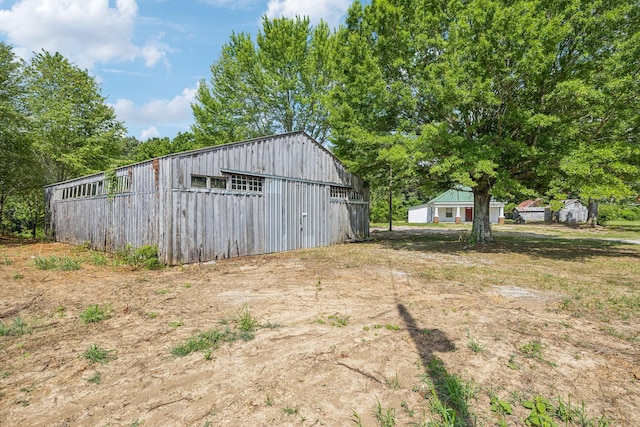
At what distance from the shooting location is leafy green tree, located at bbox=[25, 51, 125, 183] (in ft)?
66.2

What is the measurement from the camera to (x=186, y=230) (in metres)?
9.76

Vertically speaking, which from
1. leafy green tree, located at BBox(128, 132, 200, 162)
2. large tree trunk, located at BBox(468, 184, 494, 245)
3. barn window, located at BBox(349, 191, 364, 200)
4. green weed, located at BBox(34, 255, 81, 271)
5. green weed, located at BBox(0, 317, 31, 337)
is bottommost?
green weed, located at BBox(0, 317, 31, 337)

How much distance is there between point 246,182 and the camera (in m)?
11.6

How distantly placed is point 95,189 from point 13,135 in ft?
22.2

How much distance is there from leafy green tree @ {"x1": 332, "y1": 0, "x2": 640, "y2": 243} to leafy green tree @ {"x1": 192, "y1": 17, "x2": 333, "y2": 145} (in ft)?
37.0

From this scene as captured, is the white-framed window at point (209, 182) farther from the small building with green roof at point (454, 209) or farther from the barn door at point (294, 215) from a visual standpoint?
the small building with green roof at point (454, 209)

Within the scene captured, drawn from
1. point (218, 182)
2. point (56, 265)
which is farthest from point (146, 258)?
point (218, 182)

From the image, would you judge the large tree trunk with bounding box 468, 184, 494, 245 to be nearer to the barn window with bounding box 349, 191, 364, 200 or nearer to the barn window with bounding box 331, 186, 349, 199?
the barn window with bounding box 349, 191, 364, 200

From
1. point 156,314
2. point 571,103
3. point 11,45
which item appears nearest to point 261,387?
point 156,314

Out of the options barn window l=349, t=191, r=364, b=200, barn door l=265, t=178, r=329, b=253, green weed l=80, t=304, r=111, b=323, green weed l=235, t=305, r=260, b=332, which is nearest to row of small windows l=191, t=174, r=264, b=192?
barn door l=265, t=178, r=329, b=253

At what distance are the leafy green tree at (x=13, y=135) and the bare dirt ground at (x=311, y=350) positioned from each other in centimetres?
1190

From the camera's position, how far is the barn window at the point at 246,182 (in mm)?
11180

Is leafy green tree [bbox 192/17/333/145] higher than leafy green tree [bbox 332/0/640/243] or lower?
higher

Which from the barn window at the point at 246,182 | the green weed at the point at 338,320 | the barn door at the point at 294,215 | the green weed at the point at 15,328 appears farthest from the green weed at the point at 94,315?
the barn door at the point at 294,215
